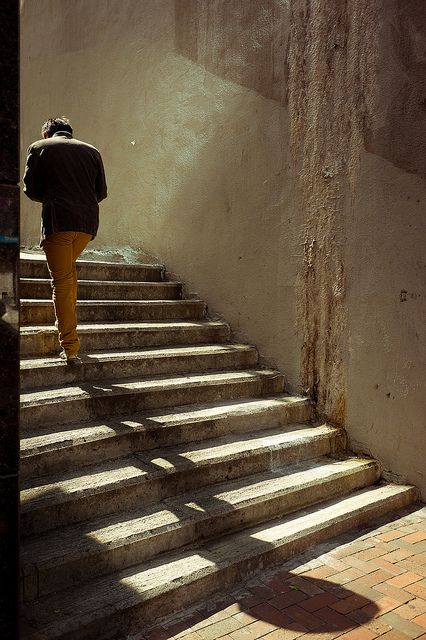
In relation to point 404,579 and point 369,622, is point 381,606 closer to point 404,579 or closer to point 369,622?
point 369,622

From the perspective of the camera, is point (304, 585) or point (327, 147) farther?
point (327, 147)

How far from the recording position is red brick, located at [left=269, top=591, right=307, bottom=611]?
3.14 metres

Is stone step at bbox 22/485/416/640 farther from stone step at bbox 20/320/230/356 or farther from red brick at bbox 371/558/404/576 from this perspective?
stone step at bbox 20/320/230/356

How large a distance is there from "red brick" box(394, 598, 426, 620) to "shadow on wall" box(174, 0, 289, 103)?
4.32 m

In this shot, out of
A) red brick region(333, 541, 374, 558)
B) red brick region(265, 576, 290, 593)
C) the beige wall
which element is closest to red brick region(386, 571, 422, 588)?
red brick region(333, 541, 374, 558)

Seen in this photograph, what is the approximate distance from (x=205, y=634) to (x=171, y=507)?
889 mm

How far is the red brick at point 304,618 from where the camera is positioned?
2.96m

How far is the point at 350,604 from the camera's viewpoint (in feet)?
10.3

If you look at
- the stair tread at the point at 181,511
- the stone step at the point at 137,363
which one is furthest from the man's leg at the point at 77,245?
the stair tread at the point at 181,511

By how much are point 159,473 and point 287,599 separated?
1.07 metres

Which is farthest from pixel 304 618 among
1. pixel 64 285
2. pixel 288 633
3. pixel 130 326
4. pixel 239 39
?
pixel 239 39

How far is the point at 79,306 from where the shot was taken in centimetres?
525

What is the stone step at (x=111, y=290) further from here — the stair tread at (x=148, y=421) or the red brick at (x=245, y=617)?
the red brick at (x=245, y=617)

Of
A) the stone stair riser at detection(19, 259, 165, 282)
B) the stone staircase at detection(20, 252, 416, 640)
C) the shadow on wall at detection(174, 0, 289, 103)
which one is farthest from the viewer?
the shadow on wall at detection(174, 0, 289, 103)
